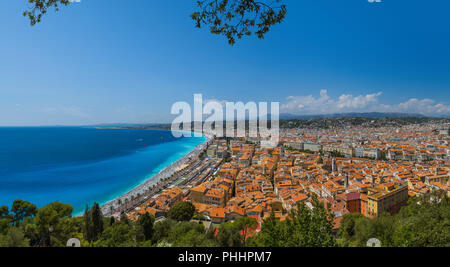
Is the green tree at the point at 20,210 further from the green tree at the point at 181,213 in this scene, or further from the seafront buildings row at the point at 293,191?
the green tree at the point at 181,213

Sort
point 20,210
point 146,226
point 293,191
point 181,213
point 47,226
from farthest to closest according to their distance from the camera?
point 293,191, point 181,213, point 20,210, point 146,226, point 47,226

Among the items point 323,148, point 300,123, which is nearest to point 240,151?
point 323,148

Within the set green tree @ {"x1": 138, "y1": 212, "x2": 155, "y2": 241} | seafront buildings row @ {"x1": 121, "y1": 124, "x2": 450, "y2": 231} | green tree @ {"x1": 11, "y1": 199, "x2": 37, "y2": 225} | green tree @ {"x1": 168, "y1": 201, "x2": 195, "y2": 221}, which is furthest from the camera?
seafront buildings row @ {"x1": 121, "y1": 124, "x2": 450, "y2": 231}

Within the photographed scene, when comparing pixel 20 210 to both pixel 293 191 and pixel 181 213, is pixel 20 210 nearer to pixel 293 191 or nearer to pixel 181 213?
pixel 181 213

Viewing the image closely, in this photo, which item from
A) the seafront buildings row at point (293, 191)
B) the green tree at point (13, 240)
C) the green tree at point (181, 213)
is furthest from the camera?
the seafront buildings row at point (293, 191)

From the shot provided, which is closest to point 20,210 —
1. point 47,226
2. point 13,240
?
point 47,226

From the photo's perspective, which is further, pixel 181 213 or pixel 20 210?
pixel 181 213

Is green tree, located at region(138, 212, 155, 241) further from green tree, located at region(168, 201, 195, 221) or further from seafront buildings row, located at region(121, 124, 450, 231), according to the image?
seafront buildings row, located at region(121, 124, 450, 231)

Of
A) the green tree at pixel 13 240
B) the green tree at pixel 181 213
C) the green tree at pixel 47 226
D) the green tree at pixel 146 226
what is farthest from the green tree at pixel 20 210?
the green tree at pixel 181 213

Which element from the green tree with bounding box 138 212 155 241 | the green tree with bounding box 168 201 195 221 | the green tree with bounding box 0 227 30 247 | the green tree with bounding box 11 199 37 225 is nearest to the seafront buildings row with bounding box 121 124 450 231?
the green tree with bounding box 168 201 195 221

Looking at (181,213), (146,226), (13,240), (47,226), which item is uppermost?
(13,240)
